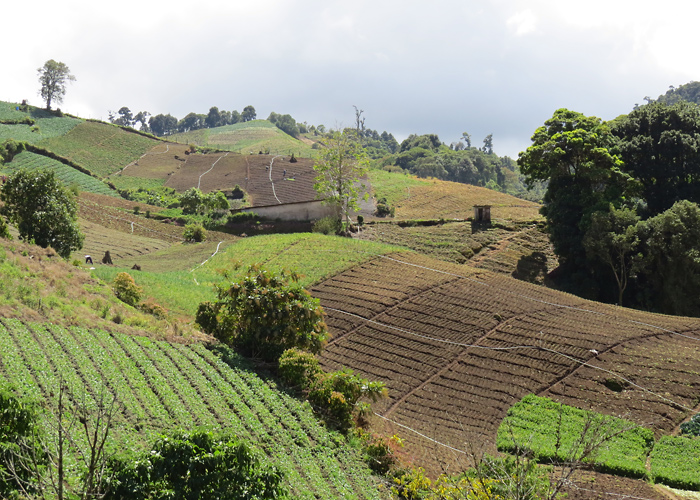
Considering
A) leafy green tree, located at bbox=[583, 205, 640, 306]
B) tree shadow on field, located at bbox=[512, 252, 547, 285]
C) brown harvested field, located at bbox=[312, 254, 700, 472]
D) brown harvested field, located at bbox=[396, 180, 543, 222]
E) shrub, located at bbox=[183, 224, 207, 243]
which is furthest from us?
brown harvested field, located at bbox=[396, 180, 543, 222]

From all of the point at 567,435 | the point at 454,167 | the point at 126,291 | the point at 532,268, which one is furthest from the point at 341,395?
the point at 454,167

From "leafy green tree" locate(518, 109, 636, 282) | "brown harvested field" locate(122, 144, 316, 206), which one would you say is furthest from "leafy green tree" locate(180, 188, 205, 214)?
"leafy green tree" locate(518, 109, 636, 282)

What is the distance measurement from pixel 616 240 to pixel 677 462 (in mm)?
19411

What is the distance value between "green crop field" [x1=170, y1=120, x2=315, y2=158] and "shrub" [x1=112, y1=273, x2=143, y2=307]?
78765 millimetres

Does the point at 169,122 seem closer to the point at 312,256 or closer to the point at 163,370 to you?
the point at 312,256

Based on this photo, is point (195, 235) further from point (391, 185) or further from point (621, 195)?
point (621, 195)

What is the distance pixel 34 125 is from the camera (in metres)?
87.9

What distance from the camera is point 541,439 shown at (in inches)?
725

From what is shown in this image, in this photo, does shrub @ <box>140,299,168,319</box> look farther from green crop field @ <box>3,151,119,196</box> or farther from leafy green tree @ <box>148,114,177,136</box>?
leafy green tree @ <box>148,114,177,136</box>

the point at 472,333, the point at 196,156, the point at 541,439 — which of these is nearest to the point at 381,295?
the point at 472,333

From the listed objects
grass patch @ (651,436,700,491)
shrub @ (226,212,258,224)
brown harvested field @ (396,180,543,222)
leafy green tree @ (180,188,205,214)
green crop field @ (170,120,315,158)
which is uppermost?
green crop field @ (170,120,315,158)

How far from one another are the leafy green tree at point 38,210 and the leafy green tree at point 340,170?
21.4 m

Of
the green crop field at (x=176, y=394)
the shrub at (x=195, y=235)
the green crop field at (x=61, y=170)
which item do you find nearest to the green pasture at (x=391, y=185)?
the shrub at (x=195, y=235)

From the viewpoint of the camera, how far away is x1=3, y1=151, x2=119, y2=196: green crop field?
214 ft
